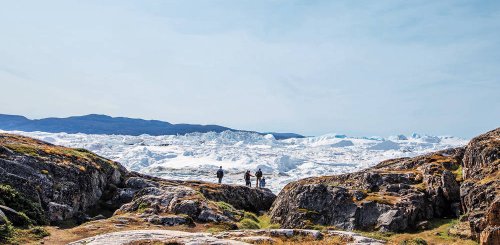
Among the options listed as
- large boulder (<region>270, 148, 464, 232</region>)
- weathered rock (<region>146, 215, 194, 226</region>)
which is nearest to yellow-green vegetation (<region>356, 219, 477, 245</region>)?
large boulder (<region>270, 148, 464, 232</region>)

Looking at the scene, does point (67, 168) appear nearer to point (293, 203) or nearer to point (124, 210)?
point (124, 210)

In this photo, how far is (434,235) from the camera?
117 ft

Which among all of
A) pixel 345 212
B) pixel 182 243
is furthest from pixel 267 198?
pixel 182 243

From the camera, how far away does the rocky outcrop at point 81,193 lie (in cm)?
3928

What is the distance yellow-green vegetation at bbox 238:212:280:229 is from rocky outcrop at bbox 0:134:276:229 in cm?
94

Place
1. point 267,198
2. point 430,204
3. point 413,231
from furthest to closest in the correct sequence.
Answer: point 267,198, point 430,204, point 413,231

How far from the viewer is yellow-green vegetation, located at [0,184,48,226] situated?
3581 cm

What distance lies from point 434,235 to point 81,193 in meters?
35.3

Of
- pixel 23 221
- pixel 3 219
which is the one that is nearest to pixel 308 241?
pixel 3 219

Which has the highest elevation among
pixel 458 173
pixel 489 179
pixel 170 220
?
pixel 489 179

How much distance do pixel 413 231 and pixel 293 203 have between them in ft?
42.1

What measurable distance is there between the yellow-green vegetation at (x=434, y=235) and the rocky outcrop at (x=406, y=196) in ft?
3.67

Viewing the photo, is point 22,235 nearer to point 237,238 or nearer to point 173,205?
point 237,238

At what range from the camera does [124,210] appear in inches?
1773
